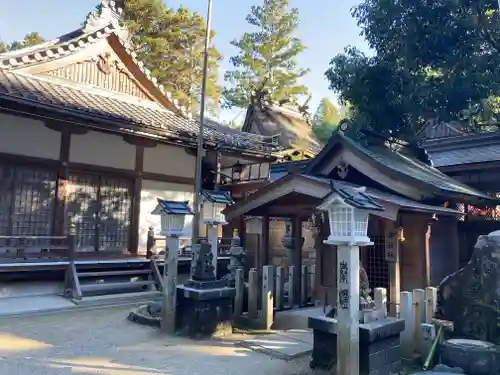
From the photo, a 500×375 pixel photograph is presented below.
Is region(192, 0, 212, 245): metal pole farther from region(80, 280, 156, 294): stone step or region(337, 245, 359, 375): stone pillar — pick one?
region(337, 245, 359, 375): stone pillar

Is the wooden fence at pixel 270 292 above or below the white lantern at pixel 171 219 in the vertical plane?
below

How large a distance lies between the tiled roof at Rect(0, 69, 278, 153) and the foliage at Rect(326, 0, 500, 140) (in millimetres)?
4161

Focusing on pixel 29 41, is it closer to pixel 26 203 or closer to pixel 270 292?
pixel 26 203

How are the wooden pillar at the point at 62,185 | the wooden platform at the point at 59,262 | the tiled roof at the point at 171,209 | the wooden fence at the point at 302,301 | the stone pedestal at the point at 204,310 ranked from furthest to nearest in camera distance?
the wooden pillar at the point at 62,185 < the wooden platform at the point at 59,262 < the tiled roof at the point at 171,209 < the stone pedestal at the point at 204,310 < the wooden fence at the point at 302,301

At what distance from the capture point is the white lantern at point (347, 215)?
520 centimetres

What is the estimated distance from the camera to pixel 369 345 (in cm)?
512

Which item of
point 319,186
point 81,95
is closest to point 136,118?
point 81,95

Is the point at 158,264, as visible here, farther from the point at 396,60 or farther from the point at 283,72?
the point at 283,72

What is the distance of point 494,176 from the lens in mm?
11445

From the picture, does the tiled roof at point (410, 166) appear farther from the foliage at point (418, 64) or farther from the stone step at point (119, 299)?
the stone step at point (119, 299)

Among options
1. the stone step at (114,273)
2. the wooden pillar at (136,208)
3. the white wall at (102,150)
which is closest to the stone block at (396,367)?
the stone step at (114,273)

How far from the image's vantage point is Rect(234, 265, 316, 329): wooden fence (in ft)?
26.5

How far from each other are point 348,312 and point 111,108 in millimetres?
10224

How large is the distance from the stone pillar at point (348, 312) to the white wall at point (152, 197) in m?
9.63
